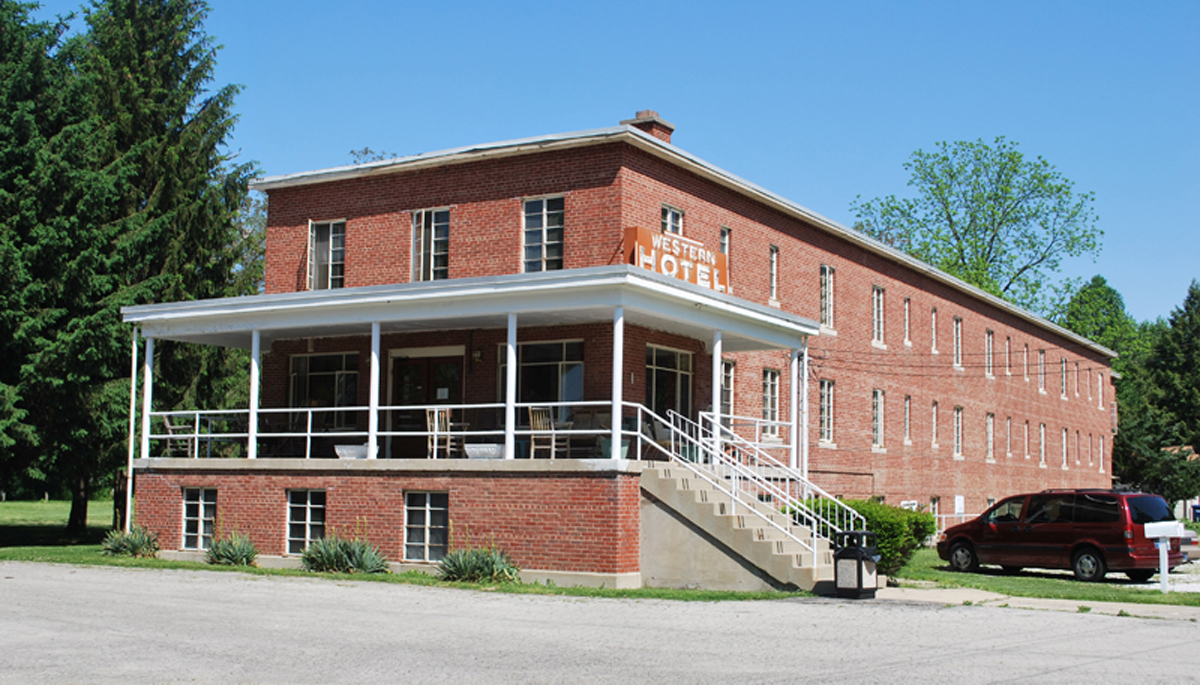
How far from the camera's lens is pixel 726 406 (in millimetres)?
25781

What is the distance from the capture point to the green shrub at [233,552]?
20.8 metres

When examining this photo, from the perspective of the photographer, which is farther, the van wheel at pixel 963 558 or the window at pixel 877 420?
the window at pixel 877 420

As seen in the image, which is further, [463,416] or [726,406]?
[726,406]

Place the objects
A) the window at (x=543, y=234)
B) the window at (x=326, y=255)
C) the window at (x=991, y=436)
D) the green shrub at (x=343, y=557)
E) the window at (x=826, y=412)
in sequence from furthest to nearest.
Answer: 1. the window at (x=991, y=436)
2. the window at (x=826, y=412)
3. the window at (x=326, y=255)
4. the window at (x=543, y=234)
5. the green shrub at (x=343, y=557)

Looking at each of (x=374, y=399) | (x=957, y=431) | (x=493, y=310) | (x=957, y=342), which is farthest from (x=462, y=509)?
(x=957, y=342)

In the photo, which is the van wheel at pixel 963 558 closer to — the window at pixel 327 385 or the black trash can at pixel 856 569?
the black trash can at pixel 856 569

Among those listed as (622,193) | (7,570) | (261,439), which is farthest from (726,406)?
(7,570)

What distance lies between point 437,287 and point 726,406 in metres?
8.54

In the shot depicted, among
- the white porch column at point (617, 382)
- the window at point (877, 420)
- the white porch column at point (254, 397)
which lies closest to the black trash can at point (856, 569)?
the white porch column at point (617, 382)

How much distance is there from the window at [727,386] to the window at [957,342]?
15.9 meters

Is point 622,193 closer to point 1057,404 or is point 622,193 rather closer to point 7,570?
point 7,570

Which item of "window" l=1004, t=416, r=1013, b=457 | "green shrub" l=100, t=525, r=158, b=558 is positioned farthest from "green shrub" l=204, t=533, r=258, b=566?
"window" l=1004, t=416, r=1013, b=457

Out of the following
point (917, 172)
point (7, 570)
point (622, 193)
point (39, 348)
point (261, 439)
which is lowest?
point (7, 570)

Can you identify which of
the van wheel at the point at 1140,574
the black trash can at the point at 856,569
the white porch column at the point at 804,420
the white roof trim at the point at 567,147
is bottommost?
the van wheel at the point at 1140,574
